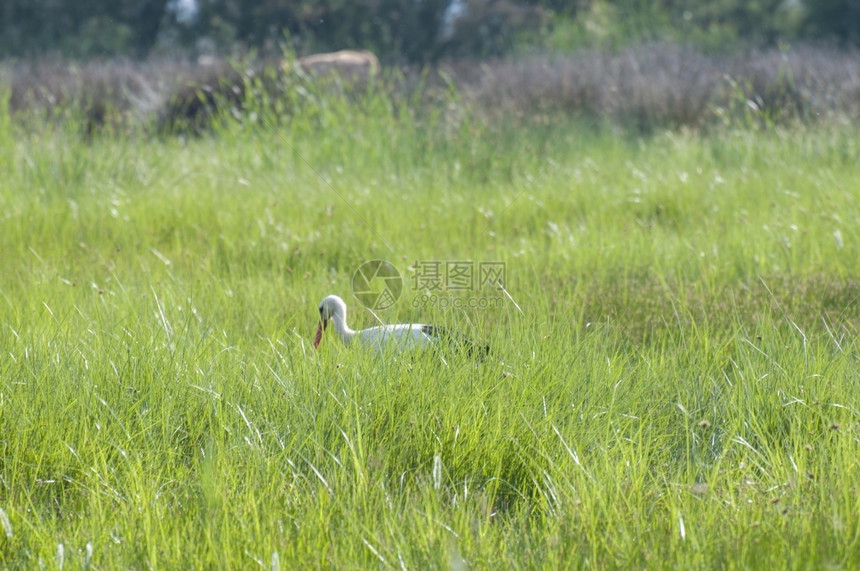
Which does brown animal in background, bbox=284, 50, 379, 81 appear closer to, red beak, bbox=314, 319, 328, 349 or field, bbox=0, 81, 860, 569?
field, bbox=0, 81, 860, 569

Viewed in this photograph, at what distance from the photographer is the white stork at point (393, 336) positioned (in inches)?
119

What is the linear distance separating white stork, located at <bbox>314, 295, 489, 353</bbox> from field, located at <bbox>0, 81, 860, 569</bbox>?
3.4 inches

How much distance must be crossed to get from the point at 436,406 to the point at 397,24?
60.4 ft

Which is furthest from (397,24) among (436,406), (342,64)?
(436,406)

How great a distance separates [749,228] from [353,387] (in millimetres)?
3242

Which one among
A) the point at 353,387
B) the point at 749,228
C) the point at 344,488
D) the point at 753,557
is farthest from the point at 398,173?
the point at 753,557

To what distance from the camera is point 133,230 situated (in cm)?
541

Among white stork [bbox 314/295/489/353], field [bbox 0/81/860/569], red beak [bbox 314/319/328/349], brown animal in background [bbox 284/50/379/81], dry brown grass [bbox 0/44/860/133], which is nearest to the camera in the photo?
field [bbox 0/81/860/569]

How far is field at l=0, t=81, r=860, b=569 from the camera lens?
210 cm

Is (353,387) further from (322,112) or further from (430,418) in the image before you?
(322,112)

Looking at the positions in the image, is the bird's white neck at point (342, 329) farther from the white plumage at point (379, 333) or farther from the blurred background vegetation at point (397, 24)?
the blurred background vegetation at point (397, 24)

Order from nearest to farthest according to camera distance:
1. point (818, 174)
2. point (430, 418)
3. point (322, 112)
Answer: point (430, 418), point (818, 174), point (322, 112)

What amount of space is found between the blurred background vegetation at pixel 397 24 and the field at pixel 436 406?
45.0 feet

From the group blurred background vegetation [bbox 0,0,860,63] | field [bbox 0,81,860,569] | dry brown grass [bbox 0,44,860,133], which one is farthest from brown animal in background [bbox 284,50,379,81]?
field [bbox 0,81,860,569]
